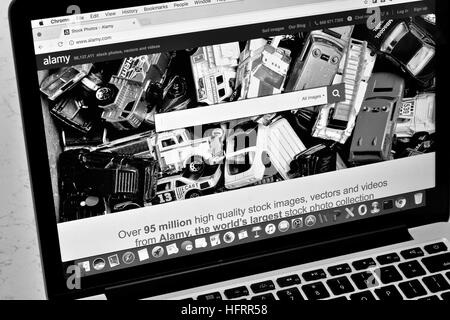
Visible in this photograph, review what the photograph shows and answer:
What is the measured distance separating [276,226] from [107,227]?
0.60 feet

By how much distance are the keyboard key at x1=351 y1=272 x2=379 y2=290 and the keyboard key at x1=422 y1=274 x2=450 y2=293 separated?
5 centimetres

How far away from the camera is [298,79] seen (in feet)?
2.31

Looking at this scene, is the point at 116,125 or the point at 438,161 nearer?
the point at 116,125

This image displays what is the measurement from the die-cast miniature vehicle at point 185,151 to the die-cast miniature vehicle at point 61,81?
0.10 m

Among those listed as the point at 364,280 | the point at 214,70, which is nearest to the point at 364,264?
the point at 364,280

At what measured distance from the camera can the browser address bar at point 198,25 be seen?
626 millimetres

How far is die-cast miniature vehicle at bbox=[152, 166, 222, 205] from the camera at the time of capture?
69 cm

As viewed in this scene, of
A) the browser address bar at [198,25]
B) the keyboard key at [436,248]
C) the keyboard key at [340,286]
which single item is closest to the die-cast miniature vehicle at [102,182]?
the browser address bar at [198,25]

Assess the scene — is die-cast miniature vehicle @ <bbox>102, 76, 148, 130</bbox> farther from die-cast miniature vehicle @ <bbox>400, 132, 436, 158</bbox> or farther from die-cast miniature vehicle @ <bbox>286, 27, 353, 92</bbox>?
die-cast miniature vehicle @ <bbox>400, 132, 436, 158</bbox>

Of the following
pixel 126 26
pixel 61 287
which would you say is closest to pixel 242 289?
pixel 61 287

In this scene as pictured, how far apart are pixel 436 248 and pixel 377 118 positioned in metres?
0.16

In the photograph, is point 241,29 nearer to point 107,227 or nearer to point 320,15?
point 320,15

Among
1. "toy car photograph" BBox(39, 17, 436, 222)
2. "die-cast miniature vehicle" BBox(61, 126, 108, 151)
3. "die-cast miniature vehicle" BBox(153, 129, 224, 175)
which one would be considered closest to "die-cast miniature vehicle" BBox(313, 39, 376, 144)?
"toy car photograph" BBox(39, 17, 436, 222)

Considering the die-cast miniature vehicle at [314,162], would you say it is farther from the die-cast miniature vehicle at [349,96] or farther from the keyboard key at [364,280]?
the keyboard key at [364,280]
